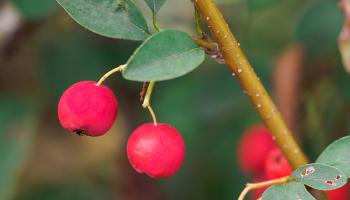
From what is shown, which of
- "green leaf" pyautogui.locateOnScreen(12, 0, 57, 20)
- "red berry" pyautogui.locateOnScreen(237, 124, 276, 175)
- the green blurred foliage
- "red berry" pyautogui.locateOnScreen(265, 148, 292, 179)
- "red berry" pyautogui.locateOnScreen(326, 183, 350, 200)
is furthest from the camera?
the green blurred foliage

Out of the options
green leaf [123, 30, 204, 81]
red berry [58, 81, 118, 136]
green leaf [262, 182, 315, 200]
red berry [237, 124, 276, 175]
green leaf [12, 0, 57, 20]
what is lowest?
red berry [237, 124, 276, 175]

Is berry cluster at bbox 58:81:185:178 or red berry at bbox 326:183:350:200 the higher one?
berry cluster at bbox 58:81:185:178

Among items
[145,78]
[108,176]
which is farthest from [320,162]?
[108,176]

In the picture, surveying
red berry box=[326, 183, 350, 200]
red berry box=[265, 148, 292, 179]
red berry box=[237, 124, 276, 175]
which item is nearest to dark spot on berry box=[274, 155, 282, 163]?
red berry box=[265, 148, 292, 179]

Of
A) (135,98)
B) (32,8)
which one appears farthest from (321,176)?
(135,98)

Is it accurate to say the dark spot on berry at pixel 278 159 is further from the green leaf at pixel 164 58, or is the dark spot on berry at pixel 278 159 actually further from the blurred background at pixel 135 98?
the blurred background at pixel 135 98

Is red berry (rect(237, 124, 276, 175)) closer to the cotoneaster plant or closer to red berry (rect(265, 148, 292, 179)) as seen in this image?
red berry (rect(265, 148, 292, 179))
